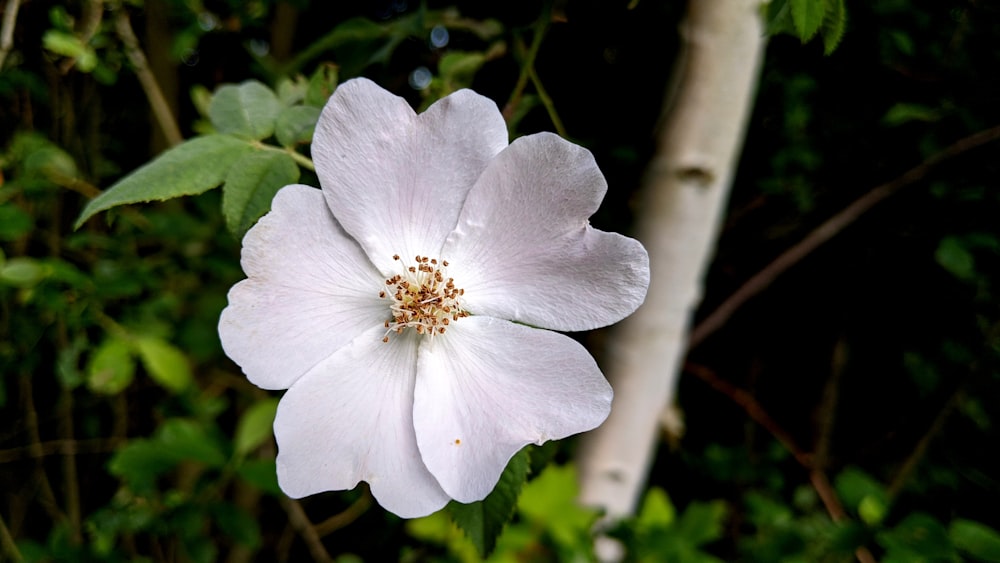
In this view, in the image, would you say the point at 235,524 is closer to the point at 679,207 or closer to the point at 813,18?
the point at 679,207

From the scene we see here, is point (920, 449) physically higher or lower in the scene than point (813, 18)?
lower

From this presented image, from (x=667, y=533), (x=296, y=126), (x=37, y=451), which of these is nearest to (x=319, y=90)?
(x=296, y=126)

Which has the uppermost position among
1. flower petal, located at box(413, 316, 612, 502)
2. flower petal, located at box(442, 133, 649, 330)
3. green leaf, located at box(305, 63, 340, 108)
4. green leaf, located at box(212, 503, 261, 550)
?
green leaf, located at box(305, 63, 340, 108)

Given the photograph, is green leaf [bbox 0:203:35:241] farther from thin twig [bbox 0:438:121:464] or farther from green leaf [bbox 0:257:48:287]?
thin twig [bbox 0:438:121:464]

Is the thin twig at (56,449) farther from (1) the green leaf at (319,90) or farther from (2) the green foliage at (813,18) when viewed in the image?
(2) the green foliage at (813,18)

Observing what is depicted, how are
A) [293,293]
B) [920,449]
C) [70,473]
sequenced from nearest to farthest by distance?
[293,293], [920,449], [70,473]

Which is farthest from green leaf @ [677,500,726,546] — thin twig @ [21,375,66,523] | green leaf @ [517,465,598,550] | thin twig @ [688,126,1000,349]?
thin twig @ [21,375,66,523]

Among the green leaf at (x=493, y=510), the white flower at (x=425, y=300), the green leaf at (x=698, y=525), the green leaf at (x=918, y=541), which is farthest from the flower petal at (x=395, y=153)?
the green leaf at (x=698, y=525)
